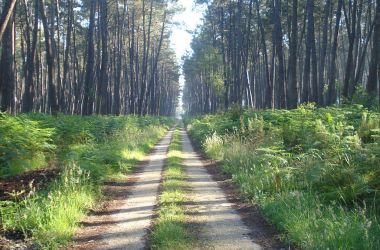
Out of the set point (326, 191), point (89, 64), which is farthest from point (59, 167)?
point (89, 64)

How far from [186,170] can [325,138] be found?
17.9ft

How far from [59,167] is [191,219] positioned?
19.2 ft

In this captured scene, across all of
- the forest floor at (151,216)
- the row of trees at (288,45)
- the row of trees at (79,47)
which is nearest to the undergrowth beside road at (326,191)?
the forest floor at (151,216)

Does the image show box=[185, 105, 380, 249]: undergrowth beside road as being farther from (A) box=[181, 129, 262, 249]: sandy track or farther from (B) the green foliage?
(B) the green foliage

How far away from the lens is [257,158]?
12.6 meters

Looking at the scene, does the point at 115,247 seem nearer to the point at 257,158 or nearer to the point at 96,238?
the point at 96,238

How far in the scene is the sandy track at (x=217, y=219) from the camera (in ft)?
22.2

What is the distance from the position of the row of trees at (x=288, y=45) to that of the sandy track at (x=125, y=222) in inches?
538

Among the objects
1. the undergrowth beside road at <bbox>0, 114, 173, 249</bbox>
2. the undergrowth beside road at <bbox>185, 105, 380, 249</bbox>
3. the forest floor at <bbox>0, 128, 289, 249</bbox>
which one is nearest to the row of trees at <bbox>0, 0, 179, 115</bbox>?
the undergrowth beside road at <bbox>0, 114, 173, 249</bbox>

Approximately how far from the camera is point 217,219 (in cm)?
816

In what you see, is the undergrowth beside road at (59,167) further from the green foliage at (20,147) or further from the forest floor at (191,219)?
the forest floor at (191,219)

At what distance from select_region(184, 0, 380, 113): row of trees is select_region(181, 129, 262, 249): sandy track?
12211 mm

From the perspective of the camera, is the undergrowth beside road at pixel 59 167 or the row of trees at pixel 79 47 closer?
the undergrowth beside road at pixel 59 167

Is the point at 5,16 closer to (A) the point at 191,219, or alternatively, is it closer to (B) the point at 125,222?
(B) the point at 125,222
